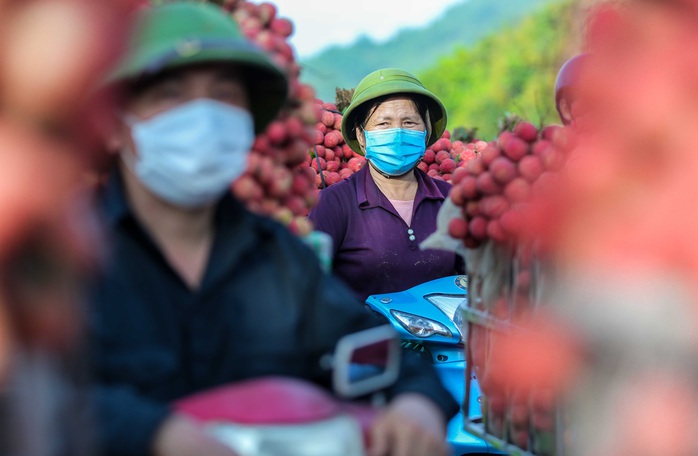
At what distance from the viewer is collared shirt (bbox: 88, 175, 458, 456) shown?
1.67 meters

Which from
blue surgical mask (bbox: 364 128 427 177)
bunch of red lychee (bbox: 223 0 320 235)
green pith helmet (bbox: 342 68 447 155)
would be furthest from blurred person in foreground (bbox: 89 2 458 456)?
green pith helmet (bbox: 342 68 447 155)

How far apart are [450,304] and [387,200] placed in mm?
627

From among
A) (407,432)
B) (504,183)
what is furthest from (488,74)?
(407,432)

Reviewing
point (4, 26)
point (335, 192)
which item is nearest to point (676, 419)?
point (4, 26)

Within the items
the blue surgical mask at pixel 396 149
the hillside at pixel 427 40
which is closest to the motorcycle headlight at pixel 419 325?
the blue surgical mask at pixel 396 149

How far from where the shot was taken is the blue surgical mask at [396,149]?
429cm

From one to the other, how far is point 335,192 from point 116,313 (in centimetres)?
257

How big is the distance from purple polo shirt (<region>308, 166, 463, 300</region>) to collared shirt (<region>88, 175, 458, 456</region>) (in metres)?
2.01

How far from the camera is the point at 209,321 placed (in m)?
1.82

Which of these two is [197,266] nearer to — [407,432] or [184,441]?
[184,441]

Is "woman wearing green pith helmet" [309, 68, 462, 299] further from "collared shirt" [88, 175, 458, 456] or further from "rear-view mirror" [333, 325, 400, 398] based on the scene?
"rear-view mirror" [333, 325, 400, 398]

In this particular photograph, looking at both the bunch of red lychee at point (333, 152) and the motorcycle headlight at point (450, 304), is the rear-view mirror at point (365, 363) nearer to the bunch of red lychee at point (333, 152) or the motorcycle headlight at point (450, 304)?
the motorcycle headlight at point (450, 304)

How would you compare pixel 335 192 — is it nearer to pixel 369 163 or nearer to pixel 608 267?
pixel 369 163

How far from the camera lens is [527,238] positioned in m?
2.24
